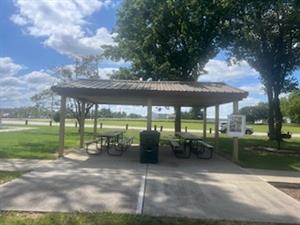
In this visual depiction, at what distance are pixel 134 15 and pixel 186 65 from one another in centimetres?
493

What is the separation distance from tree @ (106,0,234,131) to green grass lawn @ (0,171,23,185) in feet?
61.0

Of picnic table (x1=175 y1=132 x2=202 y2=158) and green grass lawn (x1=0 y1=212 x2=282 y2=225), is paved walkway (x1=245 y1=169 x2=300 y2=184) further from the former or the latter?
green grass lawn (x1=0 y1=212 x2=282 y2=225)

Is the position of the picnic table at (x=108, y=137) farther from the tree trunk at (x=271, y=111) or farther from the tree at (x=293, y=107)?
the tree at (x=293, y=107)

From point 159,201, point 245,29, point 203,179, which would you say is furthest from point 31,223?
point 245,29

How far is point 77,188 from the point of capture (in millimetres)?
9031

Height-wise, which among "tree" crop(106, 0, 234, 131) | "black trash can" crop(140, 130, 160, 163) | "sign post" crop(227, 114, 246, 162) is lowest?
"black trash can" crop(140, 130, 160, 163)

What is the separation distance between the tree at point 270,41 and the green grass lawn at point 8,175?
16.9 meters

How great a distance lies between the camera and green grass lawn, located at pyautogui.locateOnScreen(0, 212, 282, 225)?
6.46 metres

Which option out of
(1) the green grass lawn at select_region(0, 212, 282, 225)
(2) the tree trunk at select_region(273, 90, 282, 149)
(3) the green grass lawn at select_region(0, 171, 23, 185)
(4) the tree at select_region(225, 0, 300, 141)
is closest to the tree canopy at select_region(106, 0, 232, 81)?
(4) the tree at select_region(225, 0, 300, 141)

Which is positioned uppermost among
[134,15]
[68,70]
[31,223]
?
[134,15]

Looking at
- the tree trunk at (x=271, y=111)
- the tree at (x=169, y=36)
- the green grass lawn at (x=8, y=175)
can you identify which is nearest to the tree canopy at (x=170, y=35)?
the tree at (x=169, y=36)

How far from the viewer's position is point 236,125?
15336 mm

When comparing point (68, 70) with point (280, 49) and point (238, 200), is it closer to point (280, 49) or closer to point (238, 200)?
point (280, 49)

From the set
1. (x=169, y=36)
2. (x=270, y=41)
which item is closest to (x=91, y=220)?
(x=270, y=41)
